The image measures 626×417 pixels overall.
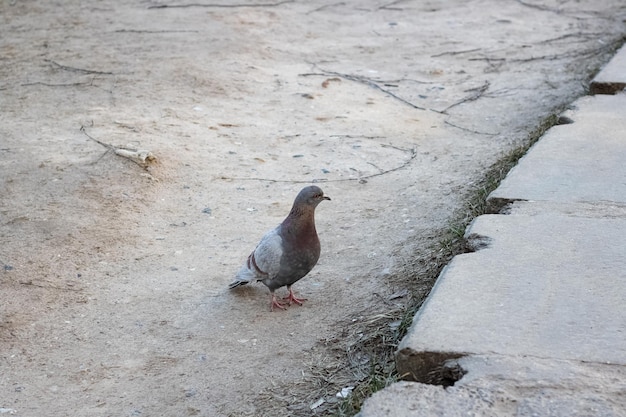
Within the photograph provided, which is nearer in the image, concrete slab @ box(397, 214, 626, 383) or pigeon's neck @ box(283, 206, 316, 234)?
concrete slab @ box(397, 214, 626, 383)

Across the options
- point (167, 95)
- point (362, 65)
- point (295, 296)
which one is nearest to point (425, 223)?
point (295, 296)

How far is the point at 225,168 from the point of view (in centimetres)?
496

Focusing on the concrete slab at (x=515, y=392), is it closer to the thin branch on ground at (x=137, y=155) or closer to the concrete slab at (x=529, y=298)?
the concrete slab at (x=529, y=298)

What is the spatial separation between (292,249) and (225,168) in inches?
64.3

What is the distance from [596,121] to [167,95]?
9.29 ft

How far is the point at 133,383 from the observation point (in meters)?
3.07

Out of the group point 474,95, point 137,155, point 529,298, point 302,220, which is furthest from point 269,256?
point 474,95

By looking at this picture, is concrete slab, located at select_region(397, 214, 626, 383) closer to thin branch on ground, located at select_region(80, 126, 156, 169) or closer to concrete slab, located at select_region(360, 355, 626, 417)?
concrete slab, located at select_region(360, 355, 626, 417)

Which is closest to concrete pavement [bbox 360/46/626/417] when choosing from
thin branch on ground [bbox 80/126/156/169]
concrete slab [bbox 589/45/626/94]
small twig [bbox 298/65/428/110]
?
concrete slab [bbox 589/45/626/94]

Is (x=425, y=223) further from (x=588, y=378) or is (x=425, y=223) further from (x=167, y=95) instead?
(x=167, y=95)

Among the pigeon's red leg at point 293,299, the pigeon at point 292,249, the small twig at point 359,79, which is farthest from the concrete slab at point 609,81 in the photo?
the pigeon's red leg at point 293,299

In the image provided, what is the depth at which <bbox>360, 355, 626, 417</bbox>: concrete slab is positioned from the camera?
7.38 feet

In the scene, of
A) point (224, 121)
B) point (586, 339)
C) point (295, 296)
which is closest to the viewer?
point (586, 339)

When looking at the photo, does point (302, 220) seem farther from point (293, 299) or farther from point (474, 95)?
point (474, 95)
